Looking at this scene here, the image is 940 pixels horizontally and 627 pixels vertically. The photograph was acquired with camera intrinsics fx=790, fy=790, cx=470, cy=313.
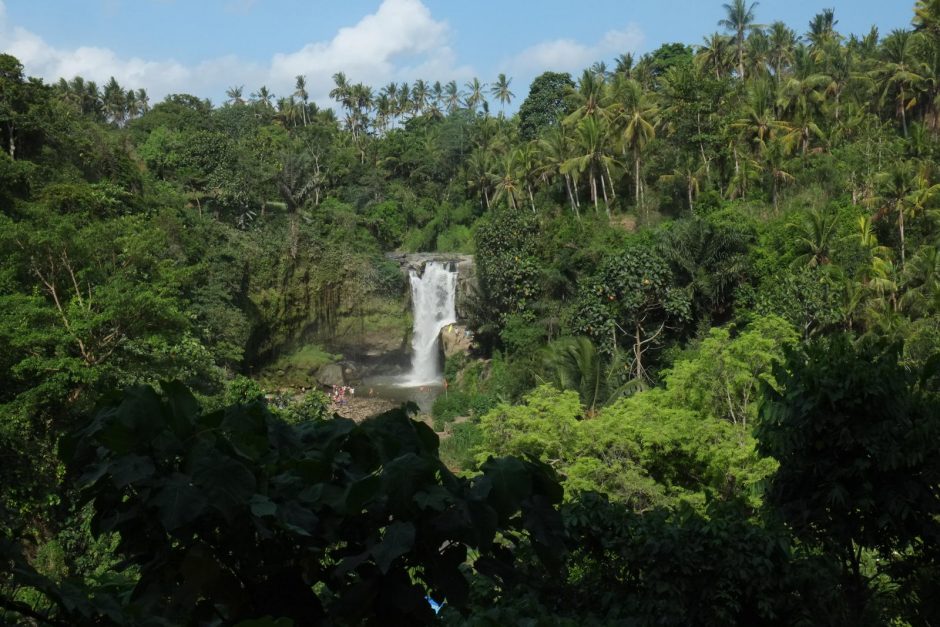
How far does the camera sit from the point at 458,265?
35.5 m

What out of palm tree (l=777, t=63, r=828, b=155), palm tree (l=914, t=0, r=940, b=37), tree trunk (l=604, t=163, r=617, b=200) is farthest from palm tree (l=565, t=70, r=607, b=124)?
palm tree (l=914, t=0, r=940, b=37)

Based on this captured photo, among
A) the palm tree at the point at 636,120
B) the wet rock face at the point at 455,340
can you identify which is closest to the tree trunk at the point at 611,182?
the palm tree at the point at 636,120

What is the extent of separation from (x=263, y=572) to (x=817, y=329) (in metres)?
21.1

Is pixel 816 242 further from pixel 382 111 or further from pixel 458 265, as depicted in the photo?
pixel 382 111

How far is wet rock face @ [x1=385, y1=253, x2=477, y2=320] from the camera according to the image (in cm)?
3331

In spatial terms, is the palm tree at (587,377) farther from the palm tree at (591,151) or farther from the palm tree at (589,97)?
the palm tree at (589,97)

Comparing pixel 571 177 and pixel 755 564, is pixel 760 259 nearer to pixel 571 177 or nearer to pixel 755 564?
pixel 571 177

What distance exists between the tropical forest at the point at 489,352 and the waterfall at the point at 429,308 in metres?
0.14

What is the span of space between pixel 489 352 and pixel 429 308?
4871mm

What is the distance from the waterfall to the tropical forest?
0.14 m

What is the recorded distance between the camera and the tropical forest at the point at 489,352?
212cm

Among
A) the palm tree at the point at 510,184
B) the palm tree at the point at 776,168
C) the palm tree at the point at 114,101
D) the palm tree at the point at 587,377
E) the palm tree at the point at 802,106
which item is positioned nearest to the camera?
the palm tree at the point at 587,377

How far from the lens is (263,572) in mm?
2115

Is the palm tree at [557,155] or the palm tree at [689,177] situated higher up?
the palm tree at [557,155]
